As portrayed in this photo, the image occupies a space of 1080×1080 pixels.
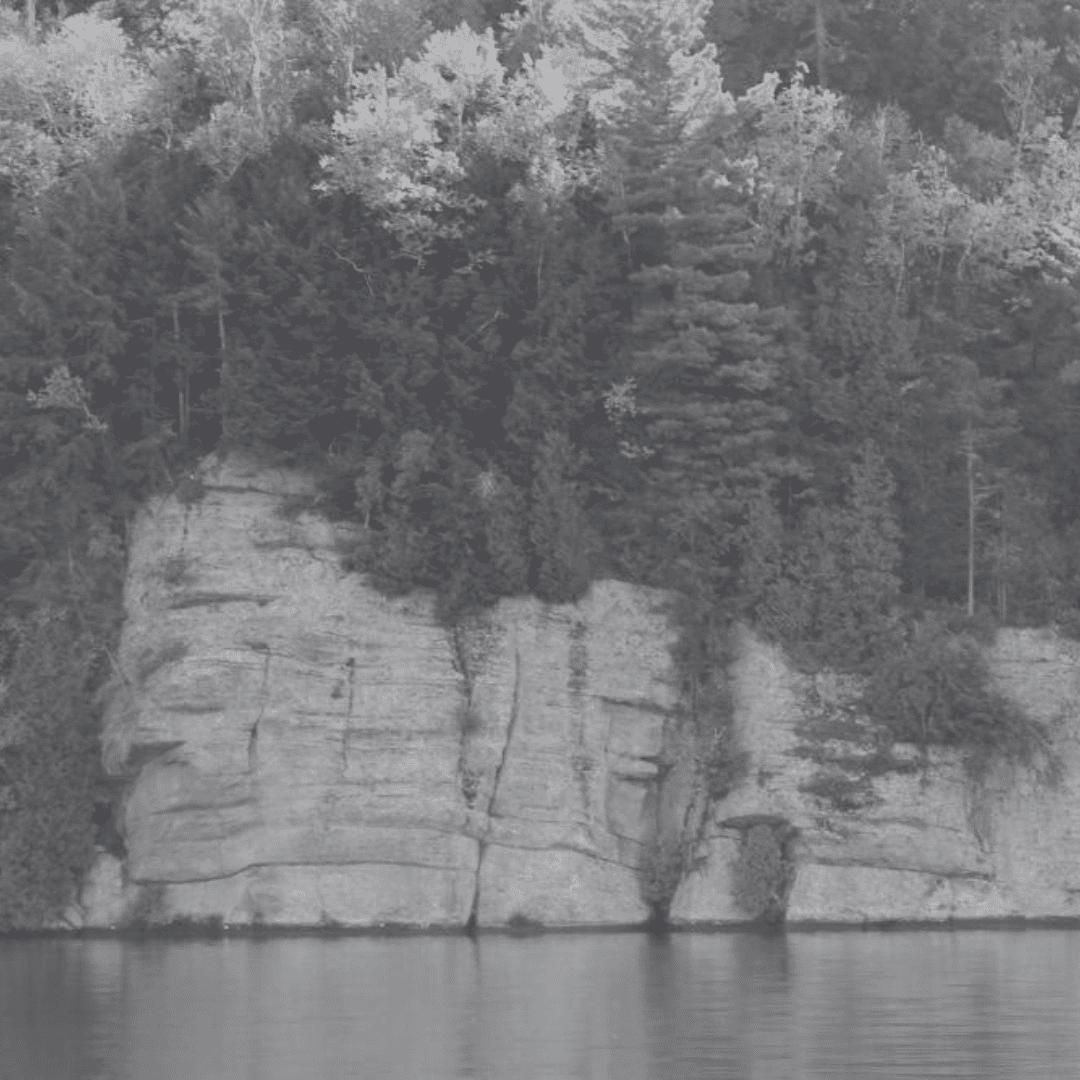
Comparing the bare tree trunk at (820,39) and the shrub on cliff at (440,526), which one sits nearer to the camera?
the shrub on cliff at (440,526)

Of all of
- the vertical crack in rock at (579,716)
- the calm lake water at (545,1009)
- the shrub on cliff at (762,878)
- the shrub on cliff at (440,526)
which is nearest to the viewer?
the calm lake water at (545,1009)

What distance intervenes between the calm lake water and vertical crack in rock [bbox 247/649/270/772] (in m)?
3.87

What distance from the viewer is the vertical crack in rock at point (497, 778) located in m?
47.4

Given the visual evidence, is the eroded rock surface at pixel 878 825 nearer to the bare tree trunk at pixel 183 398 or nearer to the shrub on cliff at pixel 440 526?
the shrub on cliff at pixel 440 526

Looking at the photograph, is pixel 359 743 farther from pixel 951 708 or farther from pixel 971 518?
pixel 971 518

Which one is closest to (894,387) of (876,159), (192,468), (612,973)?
(876,159)

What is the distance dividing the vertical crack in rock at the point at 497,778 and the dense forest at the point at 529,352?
1631 mm

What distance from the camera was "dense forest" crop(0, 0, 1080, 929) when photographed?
1967 inches

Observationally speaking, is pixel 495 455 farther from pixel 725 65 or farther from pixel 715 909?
pixel 725 65

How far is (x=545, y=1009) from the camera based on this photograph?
3444cm

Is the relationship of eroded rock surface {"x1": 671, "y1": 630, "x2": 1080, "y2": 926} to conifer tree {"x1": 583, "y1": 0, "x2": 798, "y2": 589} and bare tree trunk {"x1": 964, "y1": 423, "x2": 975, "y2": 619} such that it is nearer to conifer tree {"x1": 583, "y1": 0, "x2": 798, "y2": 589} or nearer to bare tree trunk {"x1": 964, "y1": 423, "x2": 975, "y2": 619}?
bare tree trunk {"x1": 964, "y1": 423, "x2": 975, "y2": 619}

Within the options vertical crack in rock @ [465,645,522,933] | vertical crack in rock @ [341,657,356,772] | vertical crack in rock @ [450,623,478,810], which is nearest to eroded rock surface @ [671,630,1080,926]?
vertical crack in rock @ [465,645,522,933]

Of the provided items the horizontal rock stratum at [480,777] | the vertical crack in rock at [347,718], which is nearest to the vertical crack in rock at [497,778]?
the horizontal rock stratum at [480,777]

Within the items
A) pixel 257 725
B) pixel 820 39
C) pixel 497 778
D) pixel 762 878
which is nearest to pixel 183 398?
pixel 257 725
